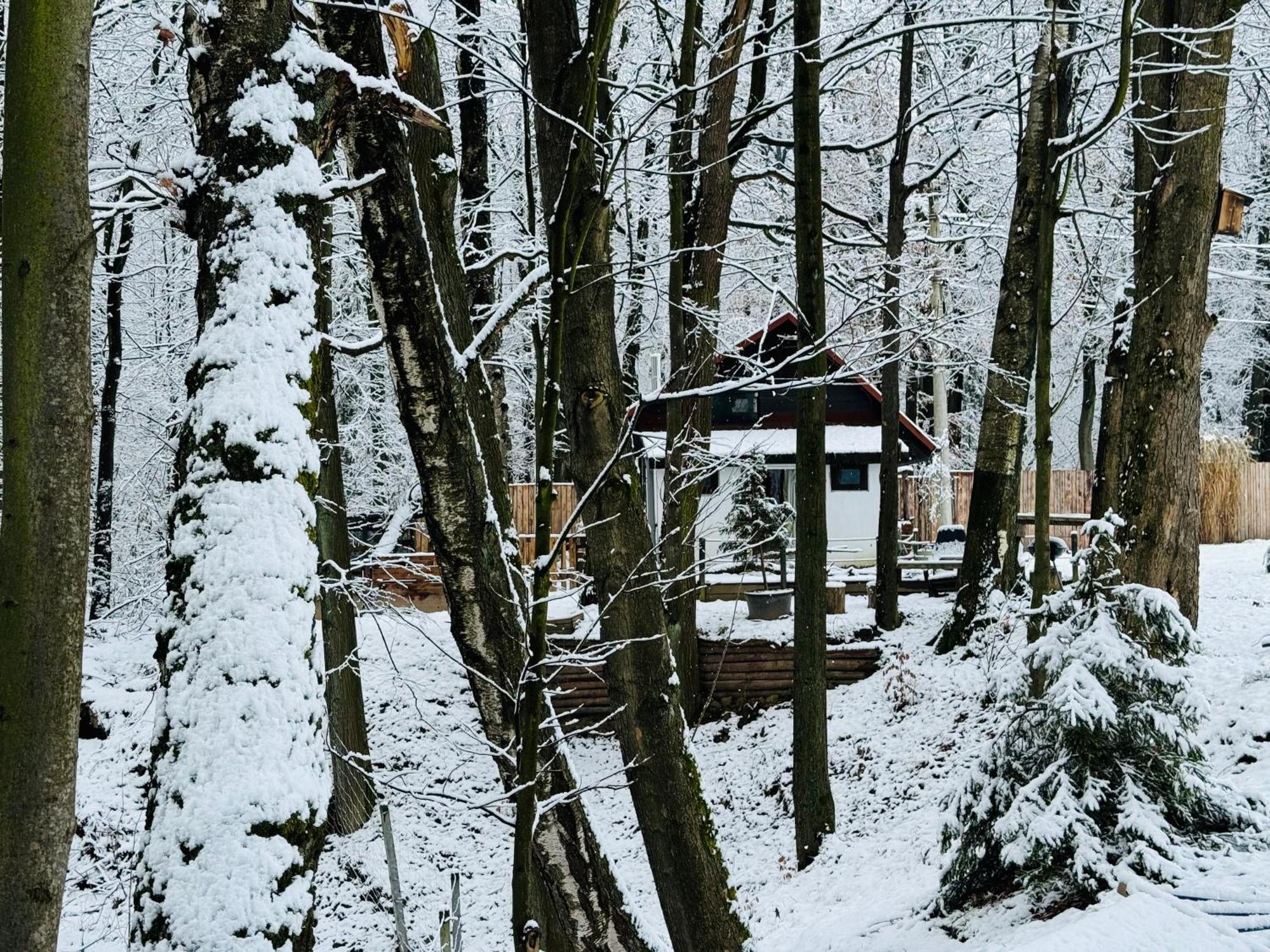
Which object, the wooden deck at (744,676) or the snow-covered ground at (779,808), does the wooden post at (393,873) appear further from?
the wooden deck at (744,676)

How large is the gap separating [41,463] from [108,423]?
12.1 meters

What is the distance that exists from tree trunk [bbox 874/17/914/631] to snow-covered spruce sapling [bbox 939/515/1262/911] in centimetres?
715

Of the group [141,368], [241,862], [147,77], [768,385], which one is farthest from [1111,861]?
[141,368]

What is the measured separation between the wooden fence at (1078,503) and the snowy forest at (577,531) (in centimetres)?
333

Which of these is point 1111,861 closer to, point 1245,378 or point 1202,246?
point 1202,246

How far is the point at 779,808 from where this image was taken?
9.80 meters

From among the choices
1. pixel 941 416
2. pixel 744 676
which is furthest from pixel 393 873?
pixel 941 416

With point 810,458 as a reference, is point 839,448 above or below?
above

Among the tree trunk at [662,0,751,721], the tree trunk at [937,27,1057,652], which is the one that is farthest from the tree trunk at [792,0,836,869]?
the tree trunk at [937,27,1057,652]

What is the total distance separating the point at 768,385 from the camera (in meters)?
4.72

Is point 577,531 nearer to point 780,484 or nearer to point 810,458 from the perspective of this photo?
point 810,458

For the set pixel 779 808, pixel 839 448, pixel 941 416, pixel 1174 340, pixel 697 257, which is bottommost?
pixel 779 808

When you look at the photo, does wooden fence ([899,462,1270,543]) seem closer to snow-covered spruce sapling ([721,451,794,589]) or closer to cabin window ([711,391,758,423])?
cabin window ([711,391,758,423])

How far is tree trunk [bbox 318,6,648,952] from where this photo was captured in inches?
140
